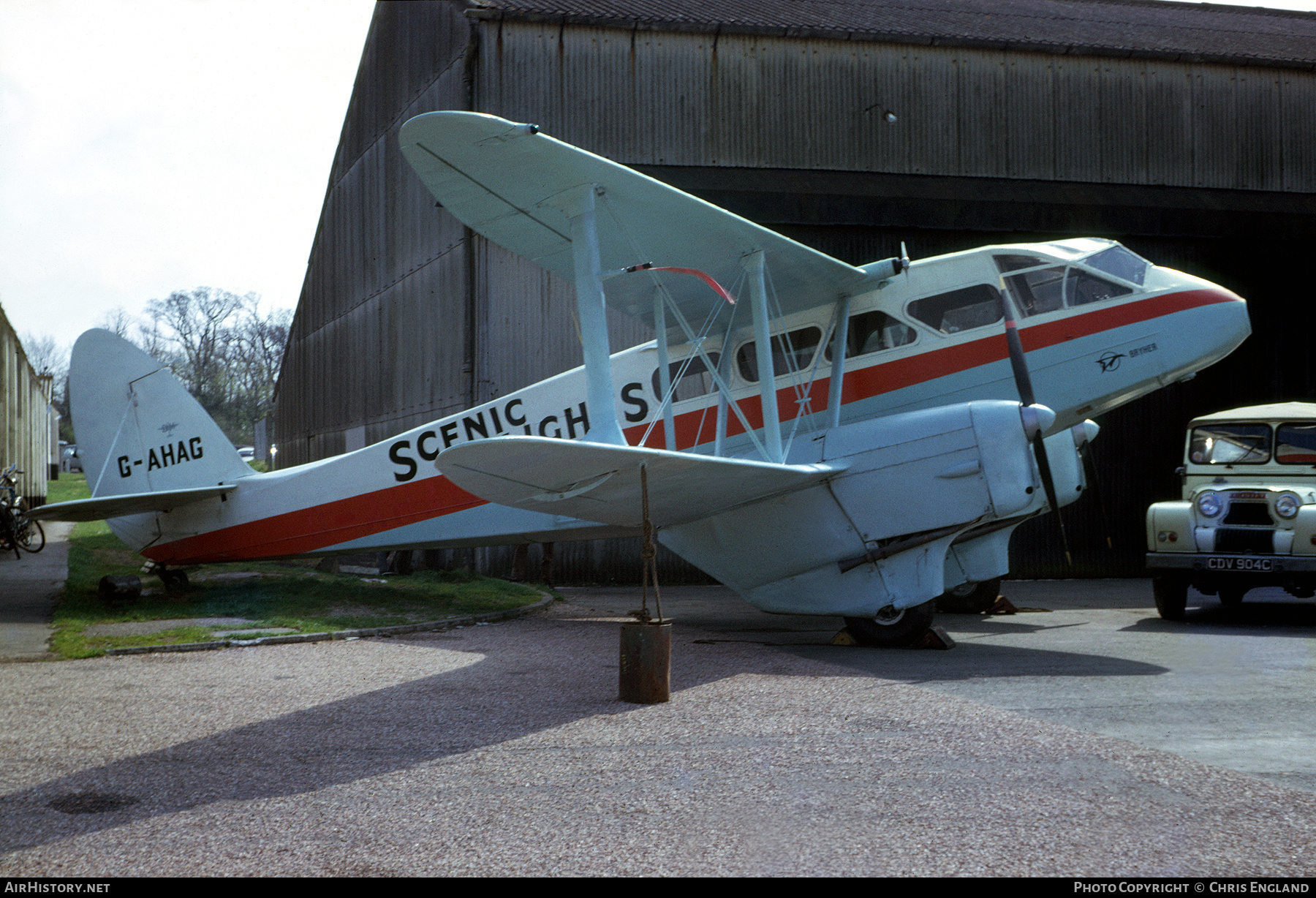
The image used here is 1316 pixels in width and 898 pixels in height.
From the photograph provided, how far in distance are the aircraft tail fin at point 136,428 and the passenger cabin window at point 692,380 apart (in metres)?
5.37

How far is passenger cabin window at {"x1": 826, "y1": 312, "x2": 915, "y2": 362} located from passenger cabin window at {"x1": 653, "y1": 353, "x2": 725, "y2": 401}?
4.55ft

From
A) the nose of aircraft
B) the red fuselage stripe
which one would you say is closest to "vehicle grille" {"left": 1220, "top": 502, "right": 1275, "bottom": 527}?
the nose of aircraft

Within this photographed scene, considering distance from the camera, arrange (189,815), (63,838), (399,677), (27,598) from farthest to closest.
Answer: (27,598) < (399,677) < (189,815) < (63,838)

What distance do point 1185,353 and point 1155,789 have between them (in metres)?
5.87

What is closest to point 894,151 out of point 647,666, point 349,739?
point 647,666

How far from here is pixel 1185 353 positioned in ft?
30.7

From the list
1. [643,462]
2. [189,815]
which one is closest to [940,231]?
[643,462]

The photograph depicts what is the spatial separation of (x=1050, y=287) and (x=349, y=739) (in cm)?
751

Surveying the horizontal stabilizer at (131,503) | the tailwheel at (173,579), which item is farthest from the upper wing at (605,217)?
the tailwheel at (173,579)

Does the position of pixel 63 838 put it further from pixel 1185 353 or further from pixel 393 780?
pixel 1185 353

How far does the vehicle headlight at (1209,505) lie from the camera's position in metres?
11.8

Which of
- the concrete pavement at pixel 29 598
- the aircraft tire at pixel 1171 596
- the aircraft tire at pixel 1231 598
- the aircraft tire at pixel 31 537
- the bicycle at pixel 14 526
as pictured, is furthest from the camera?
the aircraft tire at pixel 31 537

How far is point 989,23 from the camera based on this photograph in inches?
845

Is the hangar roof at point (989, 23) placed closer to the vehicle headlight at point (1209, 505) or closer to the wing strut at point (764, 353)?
the wing strut at point (764, 353)
